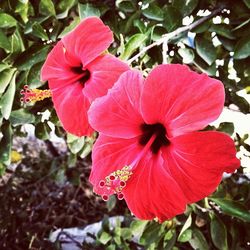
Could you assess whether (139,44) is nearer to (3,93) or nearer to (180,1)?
(180,1)

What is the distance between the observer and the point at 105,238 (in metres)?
2.01

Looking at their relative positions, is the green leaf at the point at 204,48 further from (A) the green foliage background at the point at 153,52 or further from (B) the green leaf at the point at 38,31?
(B) the green leaf at the point at 38,31

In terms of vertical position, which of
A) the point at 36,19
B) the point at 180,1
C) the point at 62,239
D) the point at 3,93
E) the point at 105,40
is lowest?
the point at 62,239

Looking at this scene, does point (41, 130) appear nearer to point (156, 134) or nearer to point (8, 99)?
point (8, 99)

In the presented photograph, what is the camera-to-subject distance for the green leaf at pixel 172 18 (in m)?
1.24

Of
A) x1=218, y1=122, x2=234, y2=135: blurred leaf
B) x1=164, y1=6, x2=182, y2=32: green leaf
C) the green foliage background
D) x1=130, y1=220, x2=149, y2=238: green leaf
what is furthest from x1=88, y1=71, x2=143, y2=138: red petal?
x1=130, y1=220, x2=149, y2=238: green leaf

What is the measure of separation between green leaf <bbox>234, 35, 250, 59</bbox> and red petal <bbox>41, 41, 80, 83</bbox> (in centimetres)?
45

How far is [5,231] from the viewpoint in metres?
2.48

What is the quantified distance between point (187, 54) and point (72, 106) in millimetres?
434

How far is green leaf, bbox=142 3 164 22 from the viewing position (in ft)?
4.14

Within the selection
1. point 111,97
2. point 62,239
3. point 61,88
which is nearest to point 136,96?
point 111,97

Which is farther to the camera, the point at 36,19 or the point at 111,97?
the point at 36,19

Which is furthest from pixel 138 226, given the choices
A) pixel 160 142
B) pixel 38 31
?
pixel 160 142

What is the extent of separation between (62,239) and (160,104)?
72.6 inches
